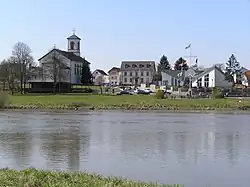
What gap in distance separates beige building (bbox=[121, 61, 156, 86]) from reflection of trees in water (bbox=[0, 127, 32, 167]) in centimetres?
14721

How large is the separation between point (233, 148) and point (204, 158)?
320 centimetres

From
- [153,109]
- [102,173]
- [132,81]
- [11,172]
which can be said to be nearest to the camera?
[11,172]

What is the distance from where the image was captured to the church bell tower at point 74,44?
132m

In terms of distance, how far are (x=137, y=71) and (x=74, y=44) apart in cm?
4434

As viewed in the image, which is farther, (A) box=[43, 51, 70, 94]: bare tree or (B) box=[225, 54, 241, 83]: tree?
(B) box=[225, 54, 241, 83]: tree

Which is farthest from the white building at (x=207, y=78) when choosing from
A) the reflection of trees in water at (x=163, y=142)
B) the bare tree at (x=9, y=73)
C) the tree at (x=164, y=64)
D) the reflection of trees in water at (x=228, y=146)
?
the reflection of trees in water at (x=228, y=146)

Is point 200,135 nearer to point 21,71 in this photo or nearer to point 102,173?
point 102,173

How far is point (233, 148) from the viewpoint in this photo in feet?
63.7

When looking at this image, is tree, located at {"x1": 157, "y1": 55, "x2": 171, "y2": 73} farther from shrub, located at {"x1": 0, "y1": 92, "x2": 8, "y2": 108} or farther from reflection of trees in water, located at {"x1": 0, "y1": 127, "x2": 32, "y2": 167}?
reflection of trees in water, located at {"x1": 0, "y1": 127, "x2": 32, "y2": 167}

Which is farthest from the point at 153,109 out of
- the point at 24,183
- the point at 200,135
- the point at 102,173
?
the point at 24,183

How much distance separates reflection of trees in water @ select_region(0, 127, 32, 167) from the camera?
52.3 ft

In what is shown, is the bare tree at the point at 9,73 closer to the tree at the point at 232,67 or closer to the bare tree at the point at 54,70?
the bare tree at the point at 54,70

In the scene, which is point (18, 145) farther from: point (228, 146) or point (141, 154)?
point (228, 146)

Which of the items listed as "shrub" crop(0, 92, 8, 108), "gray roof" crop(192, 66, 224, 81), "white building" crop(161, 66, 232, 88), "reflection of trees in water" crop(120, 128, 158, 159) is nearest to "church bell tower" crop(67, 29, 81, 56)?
"white building" crop(161, 66, 232, 88)
